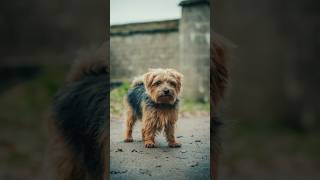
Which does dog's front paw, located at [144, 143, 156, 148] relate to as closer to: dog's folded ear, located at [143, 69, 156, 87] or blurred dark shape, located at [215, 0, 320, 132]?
dog's folded ear, located at [143, 69, 156, 87]

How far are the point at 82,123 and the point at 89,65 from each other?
0.86 ft

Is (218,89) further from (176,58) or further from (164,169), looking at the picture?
(164,169)

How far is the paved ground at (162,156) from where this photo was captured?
2180 millimetres

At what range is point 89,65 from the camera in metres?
2.05

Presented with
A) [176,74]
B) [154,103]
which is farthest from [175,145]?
[176,74]

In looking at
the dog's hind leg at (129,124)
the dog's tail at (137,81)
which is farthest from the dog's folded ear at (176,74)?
the dog's hind leg at (129,124)

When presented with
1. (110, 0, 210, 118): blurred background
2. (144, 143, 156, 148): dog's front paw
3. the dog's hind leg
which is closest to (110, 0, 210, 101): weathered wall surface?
(110, 0, 210, 118): blurred background

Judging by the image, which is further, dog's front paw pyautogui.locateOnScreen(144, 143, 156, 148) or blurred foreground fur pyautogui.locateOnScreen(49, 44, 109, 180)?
dog's front paw pyautogui.locateOnScreen(144, 143, 156, 148)

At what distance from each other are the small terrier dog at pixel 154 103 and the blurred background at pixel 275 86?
0.30m

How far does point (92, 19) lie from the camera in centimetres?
220

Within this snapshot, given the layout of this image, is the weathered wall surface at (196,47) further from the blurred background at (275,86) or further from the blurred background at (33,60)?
the blurred background at (33,60)

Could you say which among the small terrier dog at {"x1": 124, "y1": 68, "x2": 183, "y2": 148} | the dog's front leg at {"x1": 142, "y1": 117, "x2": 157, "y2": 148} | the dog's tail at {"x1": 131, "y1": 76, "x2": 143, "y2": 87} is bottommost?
the dog's front leg at {"x1": 142, "y1": 117, "x2": 157, "y2": 148}

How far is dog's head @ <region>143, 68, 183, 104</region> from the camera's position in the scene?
2.14m

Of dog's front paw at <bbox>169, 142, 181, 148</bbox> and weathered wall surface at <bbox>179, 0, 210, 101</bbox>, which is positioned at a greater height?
weathered wall surface at <bbox>179, 0, 210, 101</bbox>
